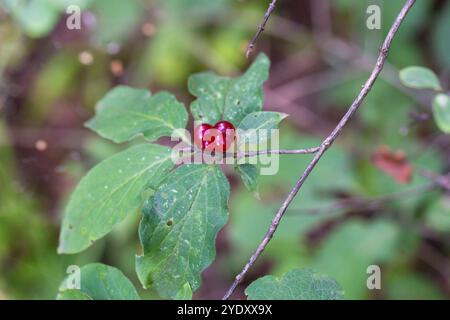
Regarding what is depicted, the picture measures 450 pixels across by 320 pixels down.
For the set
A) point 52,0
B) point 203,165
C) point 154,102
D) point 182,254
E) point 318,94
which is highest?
point 52,0

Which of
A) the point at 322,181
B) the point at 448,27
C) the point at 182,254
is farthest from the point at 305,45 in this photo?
the point at 182,254

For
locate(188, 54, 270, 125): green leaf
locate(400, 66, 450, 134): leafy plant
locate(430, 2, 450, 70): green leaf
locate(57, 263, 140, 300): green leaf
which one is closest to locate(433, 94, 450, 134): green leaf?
locate(400, 66, 450, 134): leafy plant

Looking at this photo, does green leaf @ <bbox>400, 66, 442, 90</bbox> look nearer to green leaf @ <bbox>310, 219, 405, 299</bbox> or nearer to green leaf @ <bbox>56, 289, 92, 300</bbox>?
green leaf @ <bbox>310, 219, 405, 299</bbox>

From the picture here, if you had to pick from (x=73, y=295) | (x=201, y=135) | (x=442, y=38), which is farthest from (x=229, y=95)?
(x=442, y=38)

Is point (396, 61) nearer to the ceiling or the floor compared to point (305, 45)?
nearer to the floor

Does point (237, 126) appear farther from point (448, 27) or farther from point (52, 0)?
point (448, 27)

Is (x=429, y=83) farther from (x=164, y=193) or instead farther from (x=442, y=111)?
(x=164, y=193)
